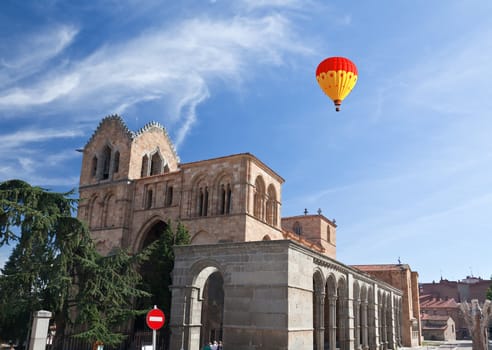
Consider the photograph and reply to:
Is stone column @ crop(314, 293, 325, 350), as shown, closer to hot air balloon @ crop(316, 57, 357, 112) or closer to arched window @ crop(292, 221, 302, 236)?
hot air balloon @ crop(316, 57, 357, 112)

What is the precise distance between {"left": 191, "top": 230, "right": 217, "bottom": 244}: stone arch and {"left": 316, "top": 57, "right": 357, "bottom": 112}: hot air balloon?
11.5 metres

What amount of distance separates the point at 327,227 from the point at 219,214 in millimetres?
21041

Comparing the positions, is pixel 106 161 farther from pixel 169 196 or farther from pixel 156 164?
pixel 169 196

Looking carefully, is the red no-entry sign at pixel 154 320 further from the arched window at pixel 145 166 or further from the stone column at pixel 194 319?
the arched window at pixel 145 166

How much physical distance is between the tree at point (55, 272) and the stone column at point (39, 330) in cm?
275

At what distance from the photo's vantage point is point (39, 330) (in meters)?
14.3

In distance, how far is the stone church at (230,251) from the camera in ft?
56.1

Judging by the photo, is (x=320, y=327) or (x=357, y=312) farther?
(x=357, y=312)

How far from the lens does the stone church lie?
1711 centimetres

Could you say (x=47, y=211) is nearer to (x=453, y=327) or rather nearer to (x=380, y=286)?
Answer: (x=380, y=286)

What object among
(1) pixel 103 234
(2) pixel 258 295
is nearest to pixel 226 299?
(2) pixel 258 295

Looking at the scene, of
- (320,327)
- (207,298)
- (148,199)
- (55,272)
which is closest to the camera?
(55,272)

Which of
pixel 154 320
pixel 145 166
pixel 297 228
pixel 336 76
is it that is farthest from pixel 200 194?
pixel 297 228

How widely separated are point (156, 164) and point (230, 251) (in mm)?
17942
